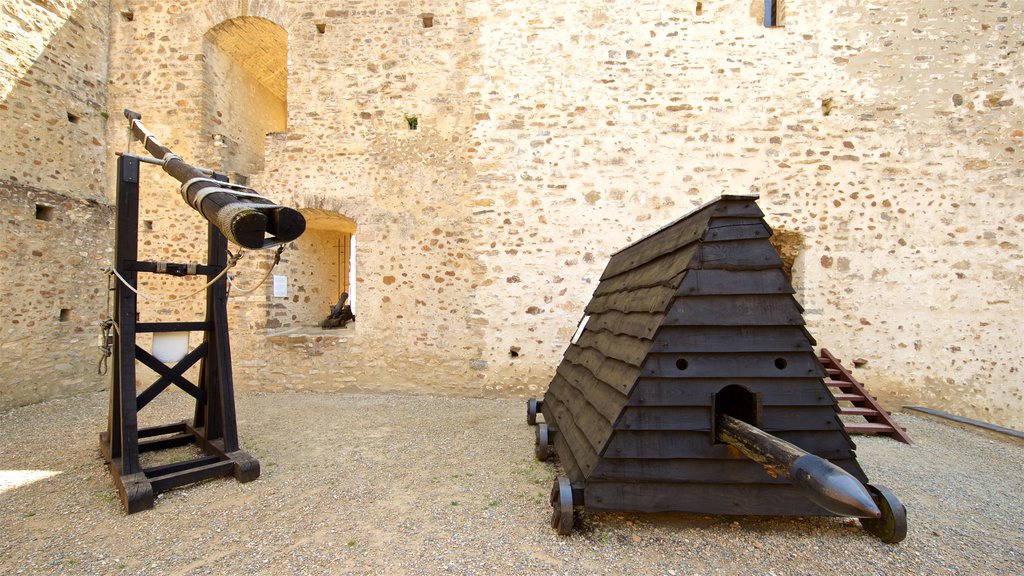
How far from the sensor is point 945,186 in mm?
5367

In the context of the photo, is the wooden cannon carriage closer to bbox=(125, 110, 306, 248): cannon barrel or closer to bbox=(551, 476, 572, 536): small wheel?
bbox=(551, 476, 572, 536): small wheel

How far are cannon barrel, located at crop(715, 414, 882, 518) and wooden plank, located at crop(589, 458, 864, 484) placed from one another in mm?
292

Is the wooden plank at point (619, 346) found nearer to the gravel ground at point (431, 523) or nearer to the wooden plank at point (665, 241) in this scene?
the wooden plank at point (665, 241)

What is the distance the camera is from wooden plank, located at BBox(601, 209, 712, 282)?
242 cm

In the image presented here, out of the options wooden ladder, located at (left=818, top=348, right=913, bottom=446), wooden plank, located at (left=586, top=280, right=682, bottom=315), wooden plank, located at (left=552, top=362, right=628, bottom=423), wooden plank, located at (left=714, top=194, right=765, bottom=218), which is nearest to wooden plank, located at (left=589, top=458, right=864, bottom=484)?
wooden plank, located at (left=552, top=362, right=628, bottom=423)

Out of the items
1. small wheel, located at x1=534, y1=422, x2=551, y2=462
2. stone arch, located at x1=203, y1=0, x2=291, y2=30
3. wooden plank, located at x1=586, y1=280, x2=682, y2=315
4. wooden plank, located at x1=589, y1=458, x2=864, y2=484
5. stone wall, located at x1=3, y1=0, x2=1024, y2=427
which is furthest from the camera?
stone arch, located at x1=203, y1=0, x2=291, y2=30

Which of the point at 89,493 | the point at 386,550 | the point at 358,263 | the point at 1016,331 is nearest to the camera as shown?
the point at 386,550

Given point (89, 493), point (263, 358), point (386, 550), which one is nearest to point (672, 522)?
point (386, 550)

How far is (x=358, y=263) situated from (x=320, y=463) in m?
3.05

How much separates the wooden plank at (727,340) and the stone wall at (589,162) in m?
3.37

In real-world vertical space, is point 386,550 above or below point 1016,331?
below

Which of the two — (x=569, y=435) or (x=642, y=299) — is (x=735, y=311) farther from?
(x=569, y=435)

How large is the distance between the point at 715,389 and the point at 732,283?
0.56 meters

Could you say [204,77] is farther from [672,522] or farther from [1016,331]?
[1016,331]
